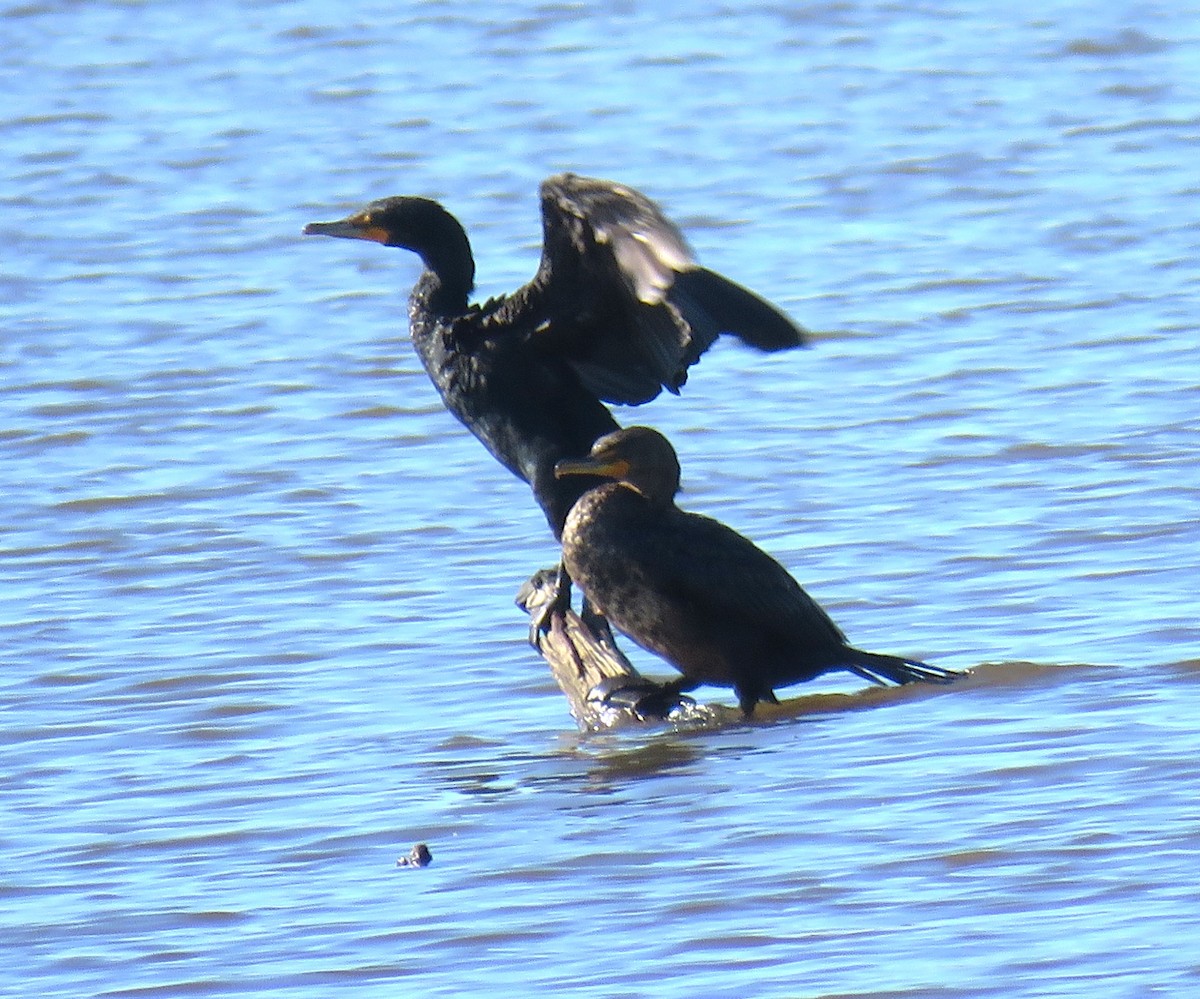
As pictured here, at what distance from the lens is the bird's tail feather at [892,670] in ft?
20.9

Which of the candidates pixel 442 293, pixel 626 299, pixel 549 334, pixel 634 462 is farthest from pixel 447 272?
pixel 634 462

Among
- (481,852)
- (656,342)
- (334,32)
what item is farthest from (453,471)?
(334,32)

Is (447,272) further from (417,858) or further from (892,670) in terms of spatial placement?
(417,858)

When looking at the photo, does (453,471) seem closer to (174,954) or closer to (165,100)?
(174,954)

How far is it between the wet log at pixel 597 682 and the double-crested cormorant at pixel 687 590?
0.23 ft

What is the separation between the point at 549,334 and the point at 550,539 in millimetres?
1655

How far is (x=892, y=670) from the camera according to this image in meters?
6.39

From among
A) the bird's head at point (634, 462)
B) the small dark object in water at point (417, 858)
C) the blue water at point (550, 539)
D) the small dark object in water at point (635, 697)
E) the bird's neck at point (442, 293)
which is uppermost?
the bird's neck at point (442, 293)

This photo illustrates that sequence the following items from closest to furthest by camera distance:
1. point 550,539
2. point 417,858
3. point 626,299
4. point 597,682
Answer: point 417,858 → point 597,682 → point 626,299 → point 550,539

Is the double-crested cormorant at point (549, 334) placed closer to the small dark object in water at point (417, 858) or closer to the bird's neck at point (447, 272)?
the bird's neck at point (447, 272)

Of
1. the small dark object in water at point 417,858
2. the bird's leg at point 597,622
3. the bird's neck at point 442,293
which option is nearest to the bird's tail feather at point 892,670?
the bird's leg at point 597,622

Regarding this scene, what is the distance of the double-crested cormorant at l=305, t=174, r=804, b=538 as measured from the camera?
21.0ft

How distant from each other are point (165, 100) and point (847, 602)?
32.8 ft

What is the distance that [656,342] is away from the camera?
6.67 metres
